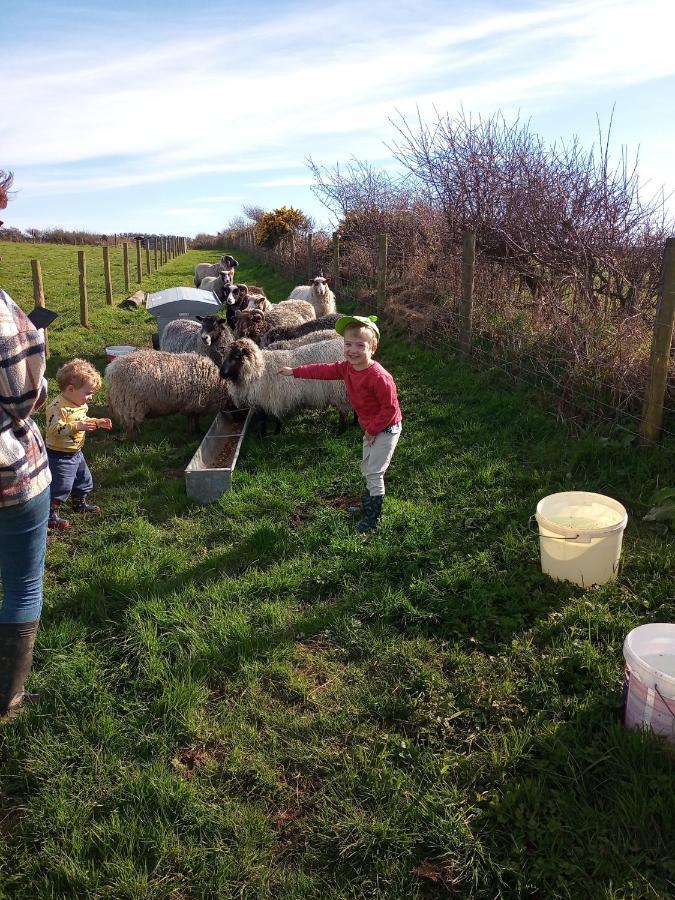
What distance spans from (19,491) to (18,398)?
0.39 m

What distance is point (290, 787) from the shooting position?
2568 millimetres

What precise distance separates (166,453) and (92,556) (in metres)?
2.23

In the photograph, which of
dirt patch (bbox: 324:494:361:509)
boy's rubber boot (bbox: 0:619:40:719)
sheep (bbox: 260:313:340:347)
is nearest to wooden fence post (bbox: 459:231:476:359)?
sheep (bbox: 260:313:340:347)

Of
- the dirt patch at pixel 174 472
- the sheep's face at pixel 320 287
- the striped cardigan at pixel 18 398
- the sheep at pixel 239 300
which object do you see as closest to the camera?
the striped cardigan at pixel 18 398

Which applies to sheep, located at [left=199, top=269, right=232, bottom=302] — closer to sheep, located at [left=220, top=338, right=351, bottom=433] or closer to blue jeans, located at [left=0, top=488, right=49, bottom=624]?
sheep, located at [left=220, top=338, right=351, bottom=433]

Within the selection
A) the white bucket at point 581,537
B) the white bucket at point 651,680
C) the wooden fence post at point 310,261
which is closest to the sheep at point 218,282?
the wooden fence post at point 310,261

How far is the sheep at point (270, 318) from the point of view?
30.1 ft

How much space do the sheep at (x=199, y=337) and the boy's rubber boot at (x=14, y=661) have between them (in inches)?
197

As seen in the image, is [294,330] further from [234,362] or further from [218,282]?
[218,282]

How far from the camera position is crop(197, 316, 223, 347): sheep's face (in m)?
7.93

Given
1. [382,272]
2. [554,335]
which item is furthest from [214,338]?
[382,272]

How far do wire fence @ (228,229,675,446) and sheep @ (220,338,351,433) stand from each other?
2.26 m

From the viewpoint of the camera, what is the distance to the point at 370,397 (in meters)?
4.63

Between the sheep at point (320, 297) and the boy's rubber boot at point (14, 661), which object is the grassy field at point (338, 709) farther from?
the sheep at point (320, 297)
